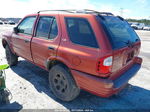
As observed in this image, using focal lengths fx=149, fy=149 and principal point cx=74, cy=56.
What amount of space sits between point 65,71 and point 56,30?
3.01 ft

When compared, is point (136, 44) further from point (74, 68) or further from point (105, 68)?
point (74, 68)

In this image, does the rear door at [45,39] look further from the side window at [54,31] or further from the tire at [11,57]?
the tire at [11,57]

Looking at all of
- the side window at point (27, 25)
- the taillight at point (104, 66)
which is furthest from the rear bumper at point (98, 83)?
the side window at point (27, 25)

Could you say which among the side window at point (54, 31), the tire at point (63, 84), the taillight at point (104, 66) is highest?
the side window at point (54, 31)

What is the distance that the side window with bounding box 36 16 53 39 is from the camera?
11.5 feet

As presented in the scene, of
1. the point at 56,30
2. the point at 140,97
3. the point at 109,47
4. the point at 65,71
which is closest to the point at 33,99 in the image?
the point at 65,71

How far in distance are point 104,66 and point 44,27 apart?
189 centimetres

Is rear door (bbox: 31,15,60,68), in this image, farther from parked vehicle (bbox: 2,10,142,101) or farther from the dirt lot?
the dirt lot

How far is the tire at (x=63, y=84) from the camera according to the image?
3062mm

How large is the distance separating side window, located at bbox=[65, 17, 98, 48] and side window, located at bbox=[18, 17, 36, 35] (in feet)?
4.77

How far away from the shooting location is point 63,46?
3031 mm

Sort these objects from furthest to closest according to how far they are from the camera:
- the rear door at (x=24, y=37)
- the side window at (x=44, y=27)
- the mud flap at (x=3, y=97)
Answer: the rear door at (x=24, y=37)
the side window at (x=44, y=27)
the mud flap at (x=3, y=97)

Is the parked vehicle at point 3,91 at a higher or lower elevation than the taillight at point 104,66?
lower

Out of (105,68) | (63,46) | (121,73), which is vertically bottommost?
(121,73)
